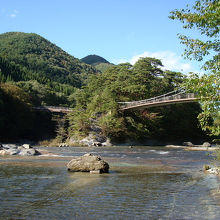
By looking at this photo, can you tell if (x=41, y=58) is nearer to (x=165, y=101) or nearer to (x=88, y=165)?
(x=165, y=101)

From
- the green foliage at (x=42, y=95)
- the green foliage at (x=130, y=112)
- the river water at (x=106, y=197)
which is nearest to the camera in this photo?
the river water at (x=106, y=197)

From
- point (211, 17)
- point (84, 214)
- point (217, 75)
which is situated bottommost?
point (84, 214)

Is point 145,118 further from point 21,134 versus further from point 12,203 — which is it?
point 12,203

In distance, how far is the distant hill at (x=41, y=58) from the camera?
467 ft

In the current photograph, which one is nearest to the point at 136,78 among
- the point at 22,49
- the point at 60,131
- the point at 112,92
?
the point at 112,92

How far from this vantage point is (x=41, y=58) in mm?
164250

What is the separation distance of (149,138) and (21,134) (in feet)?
74.0

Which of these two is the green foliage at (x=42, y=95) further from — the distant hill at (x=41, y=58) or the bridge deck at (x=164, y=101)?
the distant hill at (x=41, y=58)

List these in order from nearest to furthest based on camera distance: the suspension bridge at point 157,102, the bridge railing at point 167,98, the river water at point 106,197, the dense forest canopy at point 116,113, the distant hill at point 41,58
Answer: the river water at point 106,197
the bridge railing at point 167,98
the suspension bridge at point 157,102
the dense forest canopy at point 116,113
the distant hill at point 41,58

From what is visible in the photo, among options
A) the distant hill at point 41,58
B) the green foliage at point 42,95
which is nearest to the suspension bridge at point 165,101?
the green foliage at point 42,95

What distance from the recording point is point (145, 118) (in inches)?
1821

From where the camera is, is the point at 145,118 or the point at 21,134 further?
the point at 21,134

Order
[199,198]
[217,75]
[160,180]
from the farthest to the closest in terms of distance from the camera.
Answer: [160,180] < [199,198] < [217,75]

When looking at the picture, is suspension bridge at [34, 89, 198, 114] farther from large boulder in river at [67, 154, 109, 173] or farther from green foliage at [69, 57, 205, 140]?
large boulder in river at [67, 154, 109, 173]
